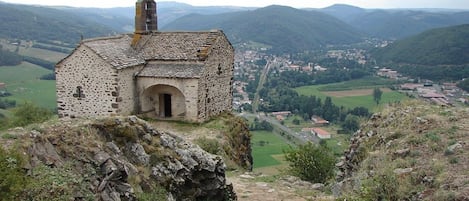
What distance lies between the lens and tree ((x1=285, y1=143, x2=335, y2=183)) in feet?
58.4

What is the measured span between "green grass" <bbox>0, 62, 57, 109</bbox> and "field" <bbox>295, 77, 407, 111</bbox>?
5240 cm

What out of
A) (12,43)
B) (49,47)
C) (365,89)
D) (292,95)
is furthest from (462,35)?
(12,43)

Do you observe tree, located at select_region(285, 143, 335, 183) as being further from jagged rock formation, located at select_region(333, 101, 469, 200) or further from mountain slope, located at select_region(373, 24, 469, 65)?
mountain slope, located at select_region(373, 24, 469, 65)

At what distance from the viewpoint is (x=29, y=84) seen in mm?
75250

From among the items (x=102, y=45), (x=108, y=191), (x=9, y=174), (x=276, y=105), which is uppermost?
(x=102, y=45)

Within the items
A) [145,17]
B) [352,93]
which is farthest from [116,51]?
[352,93]

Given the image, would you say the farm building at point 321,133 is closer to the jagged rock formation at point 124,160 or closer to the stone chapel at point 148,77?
the stone chapel at point 148,77

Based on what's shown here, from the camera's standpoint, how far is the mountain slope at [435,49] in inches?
4422

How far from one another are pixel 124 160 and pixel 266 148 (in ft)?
156

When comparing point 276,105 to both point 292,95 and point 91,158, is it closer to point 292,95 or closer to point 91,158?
point 292,95

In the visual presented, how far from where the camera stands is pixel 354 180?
40.0 feet

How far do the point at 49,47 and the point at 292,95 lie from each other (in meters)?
66.2

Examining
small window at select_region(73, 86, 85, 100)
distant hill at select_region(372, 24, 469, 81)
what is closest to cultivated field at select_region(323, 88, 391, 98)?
distant hill at select_region(372, 24, 469, 81)

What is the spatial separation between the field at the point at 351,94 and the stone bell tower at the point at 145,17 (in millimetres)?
57802
